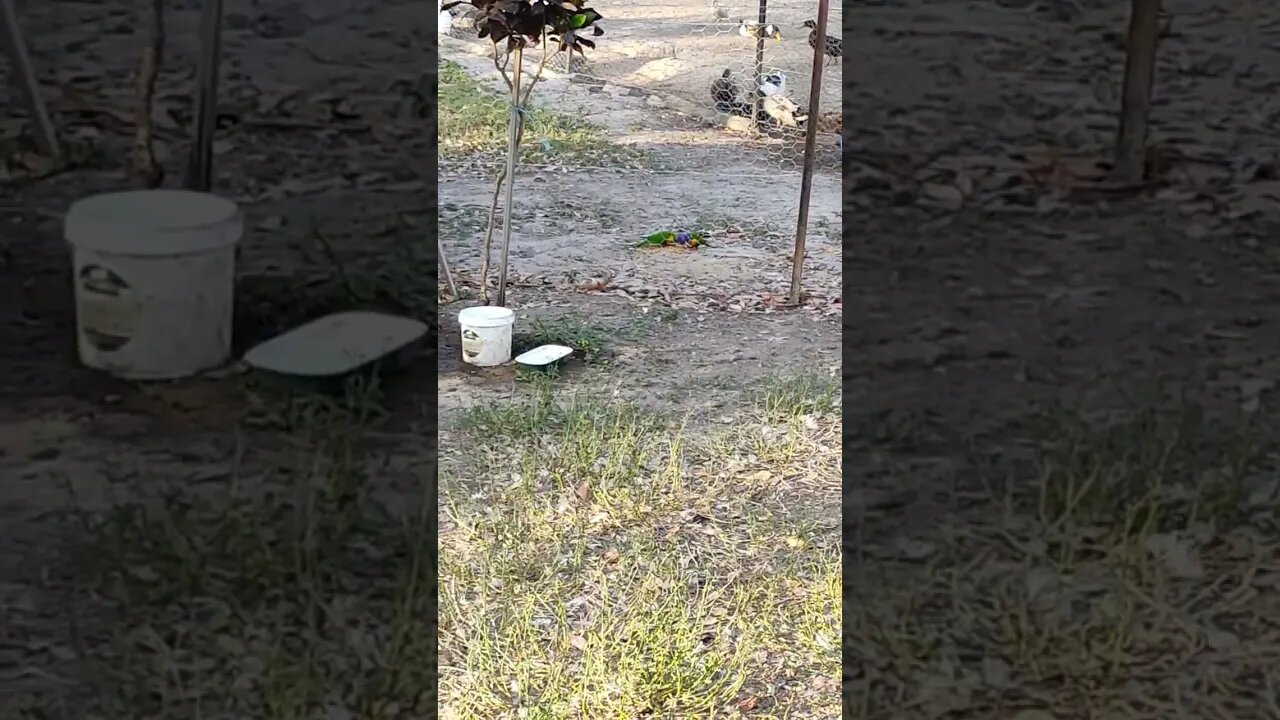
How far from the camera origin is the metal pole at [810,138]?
8.46 feet

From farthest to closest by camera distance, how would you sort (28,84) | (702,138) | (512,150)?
(702,138)
(512,150)
(28,84)

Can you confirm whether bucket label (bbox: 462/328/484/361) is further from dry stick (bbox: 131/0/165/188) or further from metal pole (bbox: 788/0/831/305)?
dry stick (bbox: 131/0/165/188)

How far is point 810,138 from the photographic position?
277 centimetres

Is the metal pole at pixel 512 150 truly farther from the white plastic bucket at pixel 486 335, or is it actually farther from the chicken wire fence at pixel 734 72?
the chicken wire fence at pixel 734 72

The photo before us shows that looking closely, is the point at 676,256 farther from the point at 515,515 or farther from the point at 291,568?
the point at 291,568

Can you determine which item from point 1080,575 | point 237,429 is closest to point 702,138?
point 1080,575

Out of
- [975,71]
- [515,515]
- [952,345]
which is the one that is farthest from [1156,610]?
[515,515]

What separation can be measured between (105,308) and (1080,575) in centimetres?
94

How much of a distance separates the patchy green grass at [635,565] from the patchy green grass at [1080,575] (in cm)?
28

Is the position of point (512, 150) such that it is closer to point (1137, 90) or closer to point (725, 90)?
point (1137, 90)

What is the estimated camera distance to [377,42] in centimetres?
99

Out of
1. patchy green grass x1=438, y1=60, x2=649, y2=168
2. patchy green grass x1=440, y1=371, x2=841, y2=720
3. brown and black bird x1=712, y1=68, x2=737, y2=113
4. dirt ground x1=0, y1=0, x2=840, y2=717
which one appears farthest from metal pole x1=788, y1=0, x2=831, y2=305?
brown and black bird x1=712, y1=68, x2=737, y2=113

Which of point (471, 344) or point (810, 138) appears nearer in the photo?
point (471, 344)

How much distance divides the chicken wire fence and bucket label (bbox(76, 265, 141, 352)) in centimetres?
279
